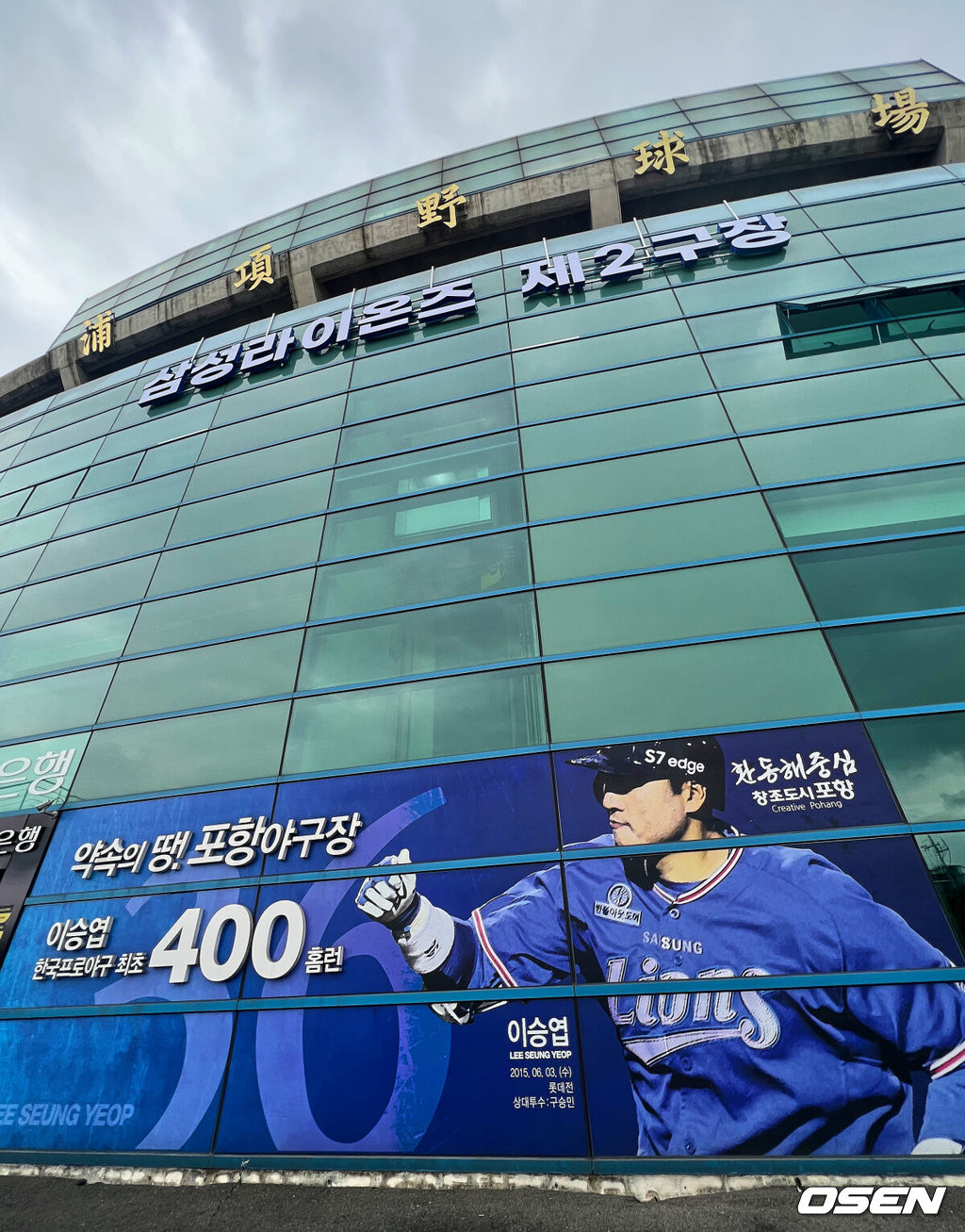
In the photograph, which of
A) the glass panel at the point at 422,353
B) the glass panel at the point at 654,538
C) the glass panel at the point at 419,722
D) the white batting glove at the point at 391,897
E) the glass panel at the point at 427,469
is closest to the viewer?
the white batting glove at the point at 391,897

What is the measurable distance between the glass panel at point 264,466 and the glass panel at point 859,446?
307 inches

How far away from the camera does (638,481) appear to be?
9555mm

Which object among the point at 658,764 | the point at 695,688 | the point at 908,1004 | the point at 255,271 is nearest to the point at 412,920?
the point at 658,764

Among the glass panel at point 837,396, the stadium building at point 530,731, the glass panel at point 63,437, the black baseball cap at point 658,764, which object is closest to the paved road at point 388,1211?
the stadium building at point 530,731

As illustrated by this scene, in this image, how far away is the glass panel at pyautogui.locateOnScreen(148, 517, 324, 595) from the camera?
10.5 meters

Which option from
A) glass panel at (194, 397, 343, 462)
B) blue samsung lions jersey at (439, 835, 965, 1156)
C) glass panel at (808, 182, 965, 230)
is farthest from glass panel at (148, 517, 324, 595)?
glass panel at (808, 182, 965, 230)

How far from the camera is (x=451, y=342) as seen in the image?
43.0 feet

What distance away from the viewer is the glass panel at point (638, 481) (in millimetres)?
9188

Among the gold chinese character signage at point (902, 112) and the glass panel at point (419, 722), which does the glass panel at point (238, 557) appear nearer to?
the glass panel at point (419, 722)

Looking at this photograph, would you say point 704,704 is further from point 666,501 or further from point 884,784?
point 666,501

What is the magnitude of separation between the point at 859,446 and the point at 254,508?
34.0 ft

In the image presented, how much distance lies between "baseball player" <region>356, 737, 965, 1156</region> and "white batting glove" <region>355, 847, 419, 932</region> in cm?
1

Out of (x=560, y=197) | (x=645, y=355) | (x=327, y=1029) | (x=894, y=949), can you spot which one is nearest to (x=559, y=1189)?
(x=327, y=1029)

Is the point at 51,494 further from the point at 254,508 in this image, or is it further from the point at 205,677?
the point at 205,677
